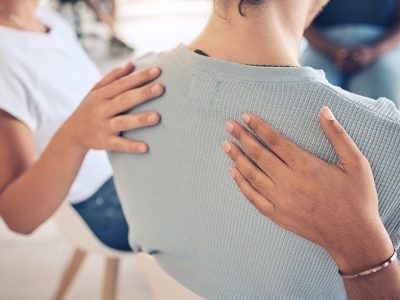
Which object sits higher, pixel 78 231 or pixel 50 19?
pixel 50 19

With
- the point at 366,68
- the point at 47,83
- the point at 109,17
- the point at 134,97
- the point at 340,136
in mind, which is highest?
the point at 340,136

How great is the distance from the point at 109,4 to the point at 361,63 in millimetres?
3470

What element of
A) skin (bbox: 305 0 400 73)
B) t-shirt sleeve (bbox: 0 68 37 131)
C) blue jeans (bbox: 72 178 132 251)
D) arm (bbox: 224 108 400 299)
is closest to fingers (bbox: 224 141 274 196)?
arm (bbox: 224 108 400 299)

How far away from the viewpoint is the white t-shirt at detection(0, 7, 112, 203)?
97 centimetres

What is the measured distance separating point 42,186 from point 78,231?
1.17 ft

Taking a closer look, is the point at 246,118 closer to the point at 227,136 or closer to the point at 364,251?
the point at 227,136

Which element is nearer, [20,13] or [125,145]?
[125,145]

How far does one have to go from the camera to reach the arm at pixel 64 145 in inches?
28.1

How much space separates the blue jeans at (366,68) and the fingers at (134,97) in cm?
121

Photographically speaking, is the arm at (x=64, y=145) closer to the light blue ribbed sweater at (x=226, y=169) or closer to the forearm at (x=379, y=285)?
the light blue ribbed sweater at (x=226, y=169)

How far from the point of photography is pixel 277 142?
0.59m

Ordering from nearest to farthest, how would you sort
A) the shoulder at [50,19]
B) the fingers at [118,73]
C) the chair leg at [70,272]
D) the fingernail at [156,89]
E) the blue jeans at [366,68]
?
1. the fingernail at [156,89]
2. the fingers at [118,73]
3. the shoulder at [50,19]
4. the chair leg at [70,272]
5. the blue jeans at [366,68]

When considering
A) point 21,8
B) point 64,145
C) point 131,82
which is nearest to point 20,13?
point 21,8

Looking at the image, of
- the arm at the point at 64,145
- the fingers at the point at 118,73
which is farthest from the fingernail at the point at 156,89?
the fingers at the point at 118,73
